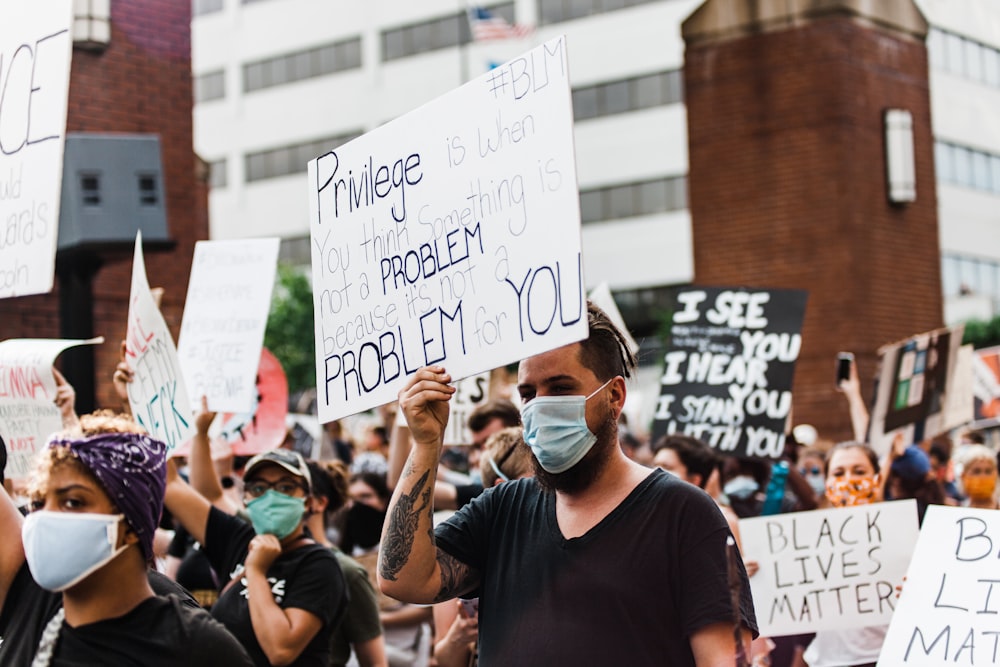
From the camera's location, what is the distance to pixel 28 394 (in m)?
5.85

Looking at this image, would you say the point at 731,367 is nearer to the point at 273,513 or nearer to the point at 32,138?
the point at 273,513

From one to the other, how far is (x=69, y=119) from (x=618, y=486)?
10370mm

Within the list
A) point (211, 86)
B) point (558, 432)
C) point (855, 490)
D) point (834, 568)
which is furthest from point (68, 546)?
point (211, 86)

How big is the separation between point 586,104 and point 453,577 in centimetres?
4888

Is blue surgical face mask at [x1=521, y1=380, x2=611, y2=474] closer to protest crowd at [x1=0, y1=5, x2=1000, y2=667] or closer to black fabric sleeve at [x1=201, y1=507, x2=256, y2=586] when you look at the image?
protest crowd at [x1=0, y1=5, x2=1000, y2=667]

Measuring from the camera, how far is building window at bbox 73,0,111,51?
12.9 meters

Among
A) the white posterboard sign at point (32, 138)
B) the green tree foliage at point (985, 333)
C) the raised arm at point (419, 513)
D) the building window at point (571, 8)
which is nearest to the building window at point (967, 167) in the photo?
the green tree foliage at point (985, 333)

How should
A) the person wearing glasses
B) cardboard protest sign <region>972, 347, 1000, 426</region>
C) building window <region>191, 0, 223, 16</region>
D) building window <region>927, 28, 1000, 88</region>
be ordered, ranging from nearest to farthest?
the person wearing glasses, cardboard protest sign <region>972, 347, 1000, 426</region>, building window <region>927, 28, 1000, 88</region>, building window <region>191, 0, 223, 16</region>

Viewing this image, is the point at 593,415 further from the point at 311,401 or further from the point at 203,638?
the point at 311,401

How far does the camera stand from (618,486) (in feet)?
11.6

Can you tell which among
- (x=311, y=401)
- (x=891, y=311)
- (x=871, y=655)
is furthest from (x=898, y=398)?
(x=311, y=401)

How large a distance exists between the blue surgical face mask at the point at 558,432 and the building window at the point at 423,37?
5077cm

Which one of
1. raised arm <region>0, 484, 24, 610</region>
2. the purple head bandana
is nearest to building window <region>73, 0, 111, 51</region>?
raised arm <region>0, 484, 24, 610</region>

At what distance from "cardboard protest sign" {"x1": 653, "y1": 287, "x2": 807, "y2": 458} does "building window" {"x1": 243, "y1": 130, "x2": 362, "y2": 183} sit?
49.3 m
